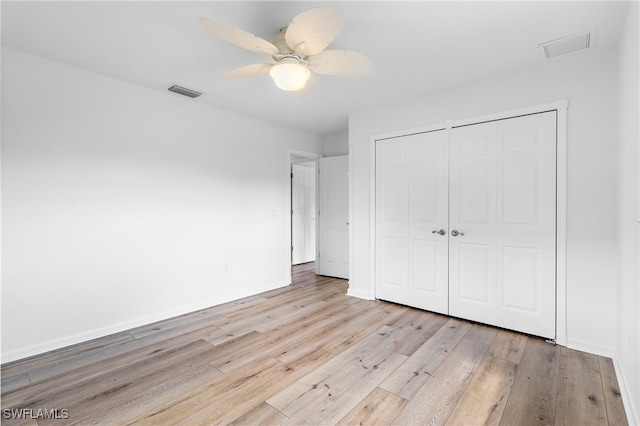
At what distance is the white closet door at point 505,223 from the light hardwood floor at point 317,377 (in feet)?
0.85

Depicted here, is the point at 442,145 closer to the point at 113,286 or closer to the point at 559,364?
the point at 559,364

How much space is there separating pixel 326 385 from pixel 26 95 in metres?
3.32

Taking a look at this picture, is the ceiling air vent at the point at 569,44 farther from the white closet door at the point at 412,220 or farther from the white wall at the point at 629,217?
the white closet door at the point at 412,220

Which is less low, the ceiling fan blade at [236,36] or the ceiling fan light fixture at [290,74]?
the ceiling fan blade at [236,36]

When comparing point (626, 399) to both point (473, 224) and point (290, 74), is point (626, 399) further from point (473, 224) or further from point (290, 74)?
point (290, 74)

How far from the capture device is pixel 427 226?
3.46 m

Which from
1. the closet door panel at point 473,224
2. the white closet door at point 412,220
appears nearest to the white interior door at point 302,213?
the white closet door at point 412,220

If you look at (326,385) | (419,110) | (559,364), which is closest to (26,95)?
(326,385)

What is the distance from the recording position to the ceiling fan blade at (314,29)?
153cm

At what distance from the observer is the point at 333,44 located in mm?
2354

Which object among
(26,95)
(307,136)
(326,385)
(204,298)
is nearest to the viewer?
(326,385)

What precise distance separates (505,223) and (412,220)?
956 mm

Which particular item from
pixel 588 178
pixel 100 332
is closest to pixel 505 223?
pixel 588 178

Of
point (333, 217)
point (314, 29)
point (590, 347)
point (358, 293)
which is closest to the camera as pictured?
point (314, 29)
